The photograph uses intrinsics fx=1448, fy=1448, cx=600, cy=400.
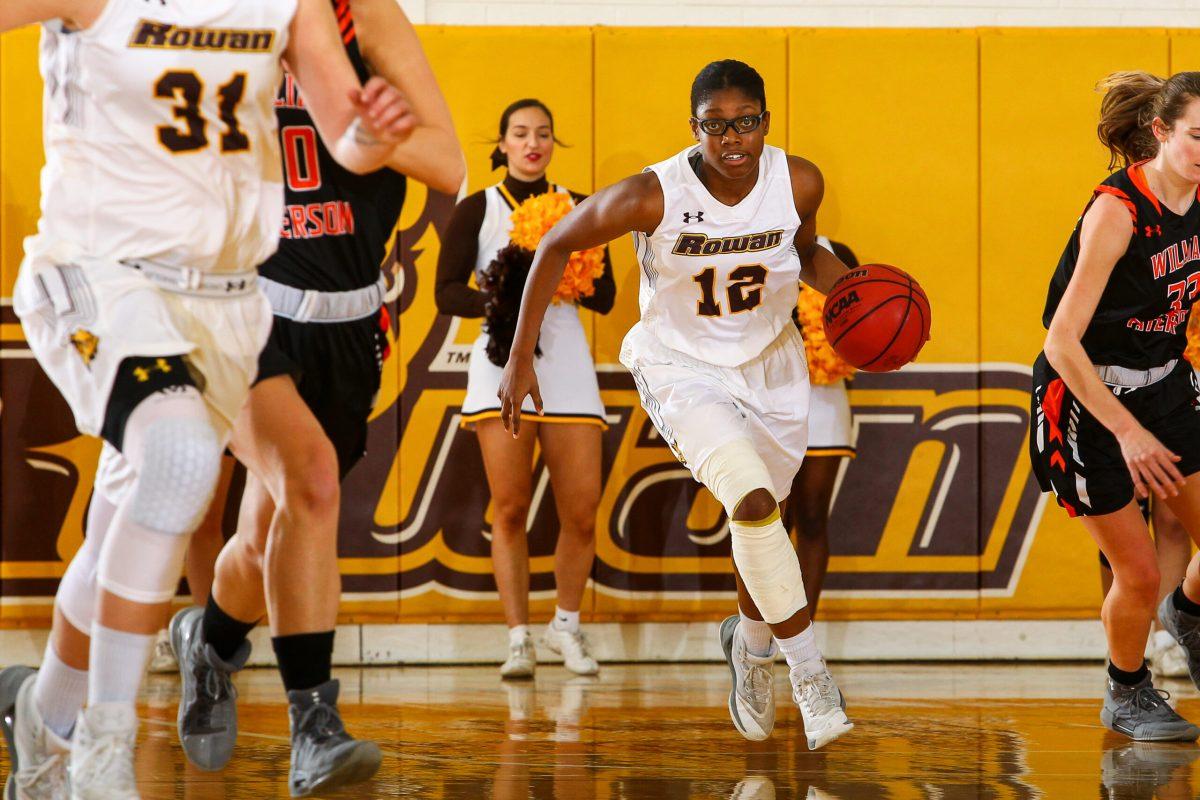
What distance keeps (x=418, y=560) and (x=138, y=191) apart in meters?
4.03

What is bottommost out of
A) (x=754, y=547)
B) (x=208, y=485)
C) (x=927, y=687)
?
(x=927, y=687)

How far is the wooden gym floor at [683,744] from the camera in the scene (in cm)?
360

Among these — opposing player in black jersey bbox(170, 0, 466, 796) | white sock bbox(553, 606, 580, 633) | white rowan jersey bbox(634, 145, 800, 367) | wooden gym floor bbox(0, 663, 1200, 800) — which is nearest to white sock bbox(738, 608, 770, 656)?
wooden gym floor bbox(0, 663, 1200, 800)

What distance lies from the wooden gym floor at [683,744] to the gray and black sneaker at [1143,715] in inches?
2.6

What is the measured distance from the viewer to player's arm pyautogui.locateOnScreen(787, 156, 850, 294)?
449 cm

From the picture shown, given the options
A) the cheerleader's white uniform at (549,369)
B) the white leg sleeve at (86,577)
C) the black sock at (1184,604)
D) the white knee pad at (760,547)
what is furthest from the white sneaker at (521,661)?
the white leg sleeve at (86,577)

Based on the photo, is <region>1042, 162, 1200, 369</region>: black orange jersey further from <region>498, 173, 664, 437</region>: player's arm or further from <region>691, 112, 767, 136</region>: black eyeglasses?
<region>498, 173, 664, 437</region>: player's arm

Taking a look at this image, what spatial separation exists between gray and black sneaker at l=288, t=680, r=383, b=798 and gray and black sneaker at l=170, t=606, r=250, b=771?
508 millimetres

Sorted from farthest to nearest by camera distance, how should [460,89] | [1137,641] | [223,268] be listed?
[460,89] → [1137,641] → [223,268]

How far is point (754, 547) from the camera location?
13.3ft

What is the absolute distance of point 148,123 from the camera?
9.28 ft

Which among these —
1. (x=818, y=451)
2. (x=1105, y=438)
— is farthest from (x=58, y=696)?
(x=818, y=451)

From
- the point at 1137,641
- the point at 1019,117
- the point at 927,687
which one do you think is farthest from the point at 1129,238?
the point at 1019,117

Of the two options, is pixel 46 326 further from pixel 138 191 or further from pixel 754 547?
pixel 754 547
